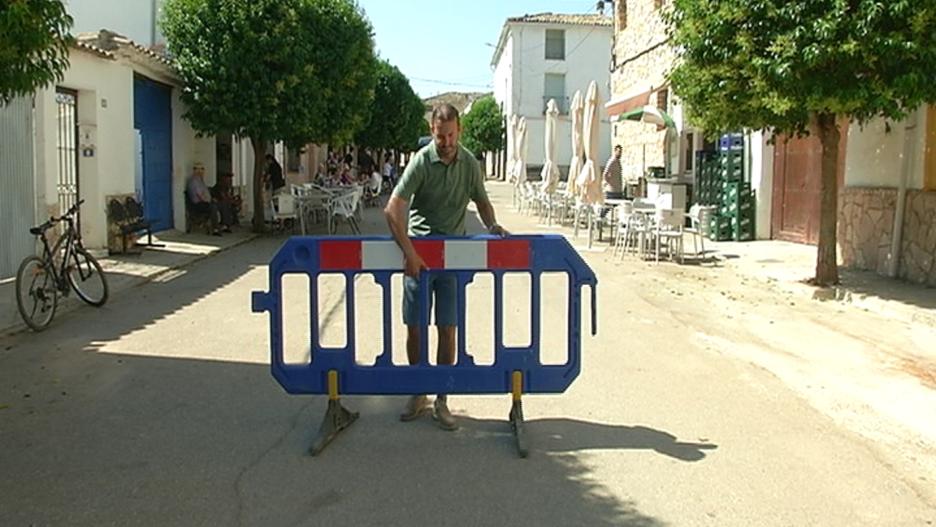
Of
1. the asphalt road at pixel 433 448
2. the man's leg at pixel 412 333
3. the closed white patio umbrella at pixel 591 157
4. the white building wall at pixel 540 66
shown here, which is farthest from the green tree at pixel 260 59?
the white building wall at pixel 540 66

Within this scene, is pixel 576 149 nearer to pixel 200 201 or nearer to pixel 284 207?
pixel 284 207

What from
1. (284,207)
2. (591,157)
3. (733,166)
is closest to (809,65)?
(733,166)

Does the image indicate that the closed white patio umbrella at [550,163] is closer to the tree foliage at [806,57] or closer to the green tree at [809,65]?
the green tree at [809,65]

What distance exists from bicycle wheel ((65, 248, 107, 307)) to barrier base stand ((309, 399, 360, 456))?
536 cm

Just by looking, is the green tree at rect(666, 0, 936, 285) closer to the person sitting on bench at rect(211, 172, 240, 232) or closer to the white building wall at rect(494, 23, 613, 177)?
the person sitting on bench at rect(211, 172, 240, 232)

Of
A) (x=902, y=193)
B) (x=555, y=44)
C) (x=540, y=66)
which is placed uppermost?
(x=555, y=44)

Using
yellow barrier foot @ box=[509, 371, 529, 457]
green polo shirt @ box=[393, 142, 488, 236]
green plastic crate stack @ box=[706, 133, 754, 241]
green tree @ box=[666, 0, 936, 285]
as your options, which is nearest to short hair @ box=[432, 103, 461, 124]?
green polo shirt @ box=[393, 142, 488, 236]

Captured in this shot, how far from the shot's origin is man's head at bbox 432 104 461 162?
17.1ft

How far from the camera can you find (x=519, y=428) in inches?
198

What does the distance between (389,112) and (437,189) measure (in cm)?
3636

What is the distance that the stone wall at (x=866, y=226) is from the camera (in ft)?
39.1

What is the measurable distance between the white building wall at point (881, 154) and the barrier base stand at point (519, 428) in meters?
8.45

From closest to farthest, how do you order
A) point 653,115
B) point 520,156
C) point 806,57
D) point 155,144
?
point 806,57
point 155,144
point 653,115
point 520,156

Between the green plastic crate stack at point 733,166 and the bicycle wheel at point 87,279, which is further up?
the green plastic crate stack at point 733,166
